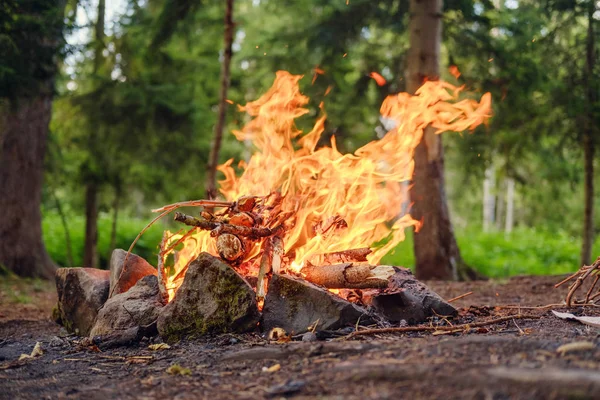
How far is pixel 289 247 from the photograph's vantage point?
5.23 m

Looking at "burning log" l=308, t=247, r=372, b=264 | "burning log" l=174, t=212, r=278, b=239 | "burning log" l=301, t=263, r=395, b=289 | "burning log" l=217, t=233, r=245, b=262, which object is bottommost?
"burning log" l=301, t=263, r=395, b=289

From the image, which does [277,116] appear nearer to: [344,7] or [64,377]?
[64,377]

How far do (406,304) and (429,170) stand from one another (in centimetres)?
487

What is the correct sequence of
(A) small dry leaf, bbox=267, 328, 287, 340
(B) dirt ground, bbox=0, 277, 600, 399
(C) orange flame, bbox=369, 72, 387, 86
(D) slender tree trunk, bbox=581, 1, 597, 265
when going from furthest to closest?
(D) slender tree trunk, bbox=581, 1, 597, 265 < (C) orange flame, bbox=369, 72, 387, 86 < (A) small dry leaf, bbox=267, 328, 287, 340 < (B) dirt ground, bbox=0, 277, 600, 399

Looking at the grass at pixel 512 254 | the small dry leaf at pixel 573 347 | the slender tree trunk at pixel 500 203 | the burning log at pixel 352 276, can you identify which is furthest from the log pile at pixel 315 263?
the slender tree trunk at pixel 500 203

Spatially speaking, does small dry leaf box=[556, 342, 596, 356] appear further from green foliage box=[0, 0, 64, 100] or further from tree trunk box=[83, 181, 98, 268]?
tree trunk box=[83, 181, 98, 268]

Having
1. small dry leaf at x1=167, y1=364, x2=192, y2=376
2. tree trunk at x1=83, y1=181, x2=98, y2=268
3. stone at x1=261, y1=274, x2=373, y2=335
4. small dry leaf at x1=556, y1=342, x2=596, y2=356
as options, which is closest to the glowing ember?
stone at x1=261, y1=274, x2=373, y2=335

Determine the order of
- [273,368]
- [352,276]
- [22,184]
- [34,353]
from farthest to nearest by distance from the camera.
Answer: [22,184] < [352,276] < [34,353] < [273,368]

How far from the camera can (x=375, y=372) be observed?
2906 millimetres

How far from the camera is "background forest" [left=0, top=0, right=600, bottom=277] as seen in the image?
1034cm

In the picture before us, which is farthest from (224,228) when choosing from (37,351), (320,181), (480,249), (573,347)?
(480,249)

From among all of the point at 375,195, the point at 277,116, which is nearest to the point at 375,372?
the point at 375,195

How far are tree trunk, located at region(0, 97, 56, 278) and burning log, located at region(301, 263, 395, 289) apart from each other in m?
6.93

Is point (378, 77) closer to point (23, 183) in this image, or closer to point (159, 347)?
point (159, 347)
